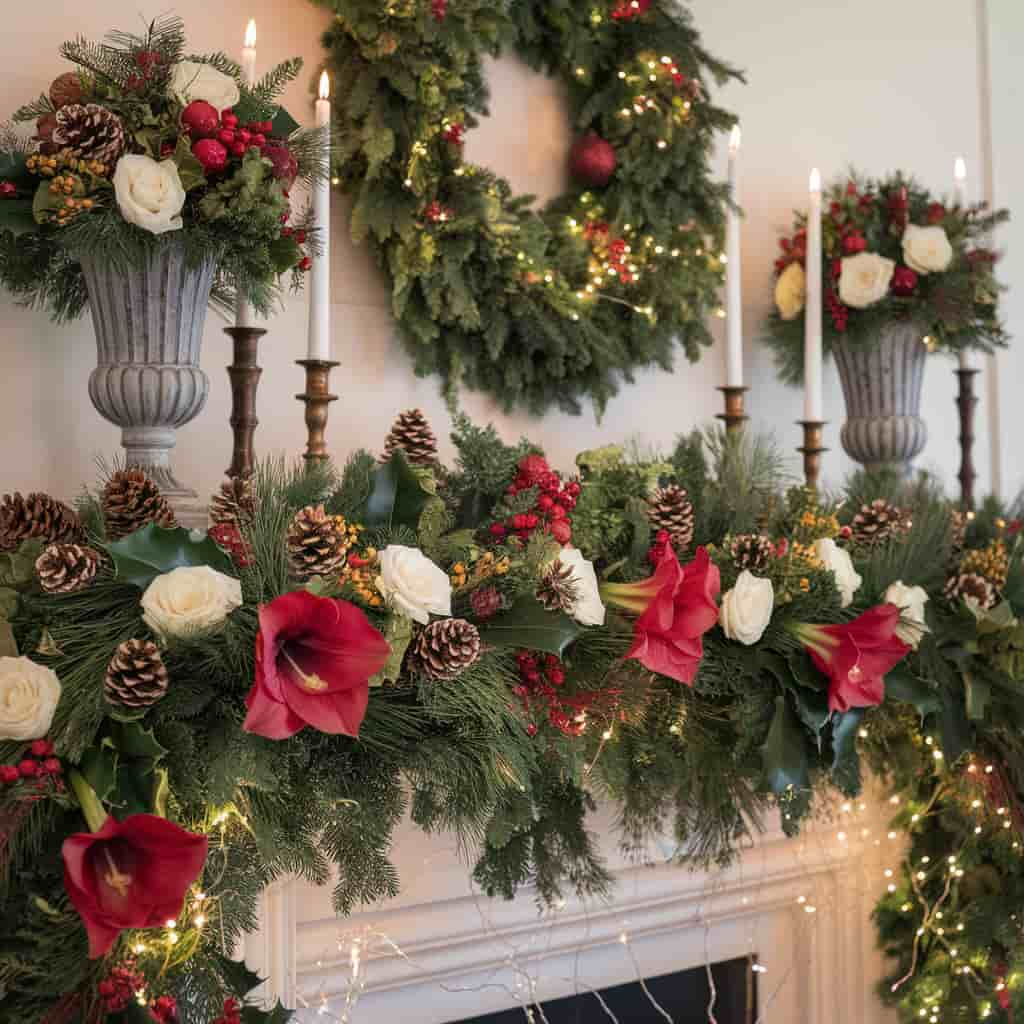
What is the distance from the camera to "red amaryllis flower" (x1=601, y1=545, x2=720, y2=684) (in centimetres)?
93

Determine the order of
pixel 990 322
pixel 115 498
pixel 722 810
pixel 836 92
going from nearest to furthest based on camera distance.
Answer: pixel 115 498 < pixel 722 810 < pixel 990 322 < pixel 836 92

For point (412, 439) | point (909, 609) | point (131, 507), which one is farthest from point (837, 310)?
point (131, 507)

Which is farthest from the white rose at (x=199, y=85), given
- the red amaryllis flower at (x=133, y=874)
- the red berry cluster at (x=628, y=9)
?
the red berry cluster at (x=628, y=9)

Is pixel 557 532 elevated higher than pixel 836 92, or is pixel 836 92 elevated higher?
pixel 836 92

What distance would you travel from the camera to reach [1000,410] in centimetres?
203

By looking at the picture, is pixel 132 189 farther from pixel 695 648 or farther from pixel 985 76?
pixel 985 76

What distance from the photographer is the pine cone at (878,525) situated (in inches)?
47.7

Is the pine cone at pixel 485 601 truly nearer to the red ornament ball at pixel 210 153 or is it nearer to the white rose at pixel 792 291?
the red ornament ball at pixel 210 153

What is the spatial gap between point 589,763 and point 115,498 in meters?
0.48

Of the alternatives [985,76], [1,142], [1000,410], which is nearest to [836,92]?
[985,76]

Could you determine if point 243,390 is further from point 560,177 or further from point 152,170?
point 560,177

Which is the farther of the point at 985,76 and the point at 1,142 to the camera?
the point at 985,76

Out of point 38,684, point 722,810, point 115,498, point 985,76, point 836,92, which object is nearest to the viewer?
point 38,684

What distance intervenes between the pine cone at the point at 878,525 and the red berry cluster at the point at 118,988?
79 centimetres
